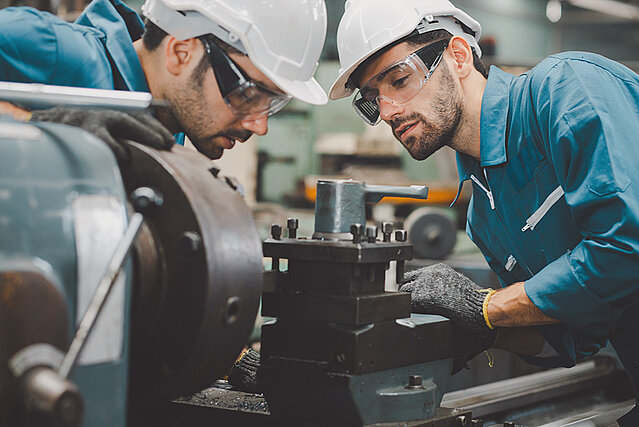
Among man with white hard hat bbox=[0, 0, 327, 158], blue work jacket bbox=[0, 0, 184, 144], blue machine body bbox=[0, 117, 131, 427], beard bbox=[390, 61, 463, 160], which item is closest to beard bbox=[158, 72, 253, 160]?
man with white hard hat bbox=[0, 0, 327, 158]

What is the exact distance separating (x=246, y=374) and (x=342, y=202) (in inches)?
15.1

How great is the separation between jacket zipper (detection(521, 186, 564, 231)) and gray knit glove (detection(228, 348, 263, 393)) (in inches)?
28.8

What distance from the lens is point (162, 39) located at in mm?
1498

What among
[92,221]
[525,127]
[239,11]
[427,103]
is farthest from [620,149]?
[92,221]

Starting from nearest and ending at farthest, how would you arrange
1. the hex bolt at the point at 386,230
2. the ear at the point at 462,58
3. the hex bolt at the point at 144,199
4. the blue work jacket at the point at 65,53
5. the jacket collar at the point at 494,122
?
the hex bolt at the point at 144,199
the hex bolt at the point at 386,230
the blue work jacket at the point at 65,53
the jacket collar at the point at 494,122
the ear at the point at 462,58

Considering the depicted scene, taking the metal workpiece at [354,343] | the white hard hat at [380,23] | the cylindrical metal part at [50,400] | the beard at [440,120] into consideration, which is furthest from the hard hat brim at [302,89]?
the cylindrical metal part at [50,400]

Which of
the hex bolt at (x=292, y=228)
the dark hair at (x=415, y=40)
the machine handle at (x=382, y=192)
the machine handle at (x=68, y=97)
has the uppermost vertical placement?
the dark hair at (x=415, y=40)

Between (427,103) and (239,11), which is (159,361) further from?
(427,103)

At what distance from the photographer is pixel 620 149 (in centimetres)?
132

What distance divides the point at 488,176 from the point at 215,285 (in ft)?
3.52

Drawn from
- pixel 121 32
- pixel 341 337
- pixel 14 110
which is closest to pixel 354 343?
pixel 341 337

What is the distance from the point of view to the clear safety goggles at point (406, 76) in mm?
1690

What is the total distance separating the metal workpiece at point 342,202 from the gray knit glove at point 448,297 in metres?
0.23

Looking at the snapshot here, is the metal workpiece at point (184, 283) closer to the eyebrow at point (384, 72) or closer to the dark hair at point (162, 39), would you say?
the dark hair at point (162, 39)
